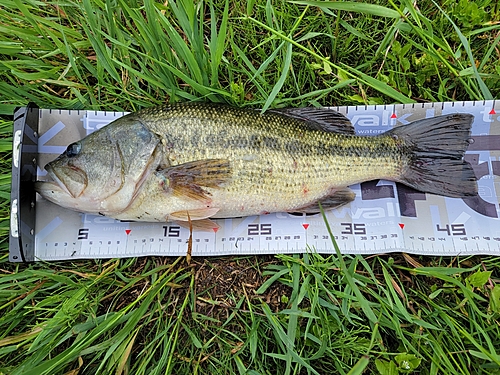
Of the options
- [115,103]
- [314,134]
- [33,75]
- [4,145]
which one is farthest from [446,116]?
[4,145]

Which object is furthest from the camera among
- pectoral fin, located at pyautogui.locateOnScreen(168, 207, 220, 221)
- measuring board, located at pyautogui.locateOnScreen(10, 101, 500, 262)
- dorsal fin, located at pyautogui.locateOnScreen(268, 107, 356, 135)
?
dorsal fin, located at pyautogui.locateOnScreen(268, 107, 356, 135)

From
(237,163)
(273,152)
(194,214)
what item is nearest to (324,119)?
(273,152)

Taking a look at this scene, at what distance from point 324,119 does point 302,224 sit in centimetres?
95

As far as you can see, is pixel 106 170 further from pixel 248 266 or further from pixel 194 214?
pixel 248 266

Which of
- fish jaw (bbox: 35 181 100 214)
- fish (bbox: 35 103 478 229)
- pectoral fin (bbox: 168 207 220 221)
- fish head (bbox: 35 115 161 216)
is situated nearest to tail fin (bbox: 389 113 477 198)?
fish (bbox: 35 103 478 229)

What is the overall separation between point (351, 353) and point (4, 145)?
3.37 metres

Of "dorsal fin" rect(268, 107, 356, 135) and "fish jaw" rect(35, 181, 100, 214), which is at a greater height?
"dorsal fin" rect(268, 107, 356, 135)

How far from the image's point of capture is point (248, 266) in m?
3.07

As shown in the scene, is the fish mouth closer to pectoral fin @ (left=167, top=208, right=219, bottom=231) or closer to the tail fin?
pectoral fin @ (left=167, top=208, right=219, bottom=231)

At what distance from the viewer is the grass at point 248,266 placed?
8.86ft

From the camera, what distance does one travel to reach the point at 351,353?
271 centimetres

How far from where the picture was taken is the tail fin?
3.00m

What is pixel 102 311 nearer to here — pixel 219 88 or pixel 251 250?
pixel 251 250

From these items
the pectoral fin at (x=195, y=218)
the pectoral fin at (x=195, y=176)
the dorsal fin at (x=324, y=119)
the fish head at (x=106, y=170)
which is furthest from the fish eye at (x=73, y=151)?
the dorsal fin at (x=324, y=119)
